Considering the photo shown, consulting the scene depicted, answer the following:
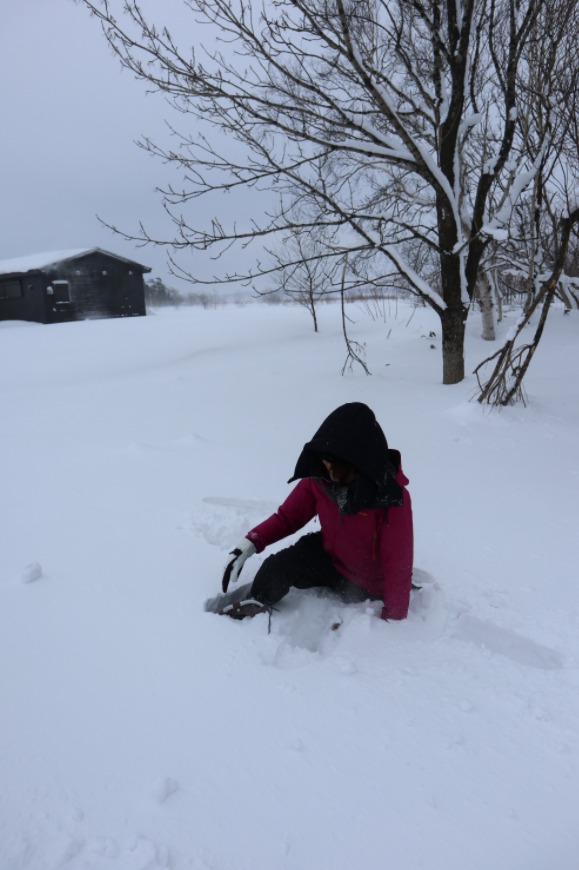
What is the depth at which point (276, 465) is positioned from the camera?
13.9ft

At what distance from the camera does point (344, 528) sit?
7.68 ft

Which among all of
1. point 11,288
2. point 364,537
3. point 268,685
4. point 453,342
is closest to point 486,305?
point 453,342

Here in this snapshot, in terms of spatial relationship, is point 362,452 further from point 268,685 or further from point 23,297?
point 23,297

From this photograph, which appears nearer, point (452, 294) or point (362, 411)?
point (362, 411)

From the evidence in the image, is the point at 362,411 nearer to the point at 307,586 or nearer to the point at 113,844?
the point at 307,586

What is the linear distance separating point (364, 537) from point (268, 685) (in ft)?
2.44

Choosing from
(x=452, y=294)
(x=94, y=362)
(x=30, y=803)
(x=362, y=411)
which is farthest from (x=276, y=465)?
(x=94, y=362)

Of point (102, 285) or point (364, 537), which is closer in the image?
point (364, 537)

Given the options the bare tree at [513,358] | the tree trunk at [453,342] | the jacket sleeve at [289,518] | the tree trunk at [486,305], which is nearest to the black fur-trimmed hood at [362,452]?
the jacket sleeve at [289,518]

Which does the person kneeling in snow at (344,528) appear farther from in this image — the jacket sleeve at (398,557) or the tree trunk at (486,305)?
the tree trunk at (486,305)

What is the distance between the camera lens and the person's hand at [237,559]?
2404 millimetres

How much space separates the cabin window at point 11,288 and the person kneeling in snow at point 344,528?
26.4 m

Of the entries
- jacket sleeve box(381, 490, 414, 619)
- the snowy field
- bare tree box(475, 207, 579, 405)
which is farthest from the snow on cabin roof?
jacket sleeve box(381, 490, 414, 619)

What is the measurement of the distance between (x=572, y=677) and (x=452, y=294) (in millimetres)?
5351
